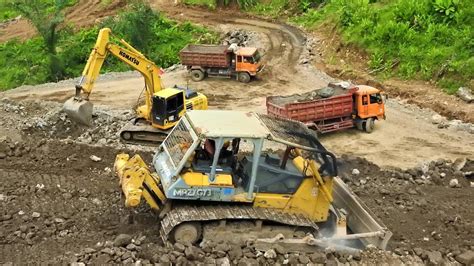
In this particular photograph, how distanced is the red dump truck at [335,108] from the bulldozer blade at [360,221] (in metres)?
6.84

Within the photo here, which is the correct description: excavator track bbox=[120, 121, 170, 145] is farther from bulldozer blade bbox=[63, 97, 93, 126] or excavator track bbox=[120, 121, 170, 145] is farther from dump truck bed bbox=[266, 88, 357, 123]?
dump truck bed bbox=[266, 88, 357, 123]

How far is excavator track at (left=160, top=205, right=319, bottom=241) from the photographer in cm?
974

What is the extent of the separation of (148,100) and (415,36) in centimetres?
1221

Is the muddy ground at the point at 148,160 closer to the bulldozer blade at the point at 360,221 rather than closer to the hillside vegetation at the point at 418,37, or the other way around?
the bulldozer blade at the point at 360,221

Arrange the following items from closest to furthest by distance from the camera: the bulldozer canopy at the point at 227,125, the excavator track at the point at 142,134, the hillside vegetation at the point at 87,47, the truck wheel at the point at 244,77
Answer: the bulldozer canopy at the point at 227,125
the excavator track at the point at 142,134
the truck wheel at the point at 244,77
the hillside vegetation at the point at 87,47

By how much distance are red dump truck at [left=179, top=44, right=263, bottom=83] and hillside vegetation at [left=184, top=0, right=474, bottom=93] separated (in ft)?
16.1

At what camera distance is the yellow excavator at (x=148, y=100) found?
17500 millimetres

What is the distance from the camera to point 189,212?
991 centimetres

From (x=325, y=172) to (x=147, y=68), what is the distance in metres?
9.28

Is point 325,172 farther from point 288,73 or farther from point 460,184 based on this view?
point 288,73

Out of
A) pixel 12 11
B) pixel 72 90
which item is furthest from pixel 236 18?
pixel 12 11

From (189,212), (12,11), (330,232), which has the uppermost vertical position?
(189,212)

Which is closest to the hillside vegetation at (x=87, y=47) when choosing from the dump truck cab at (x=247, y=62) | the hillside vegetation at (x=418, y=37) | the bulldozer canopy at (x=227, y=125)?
the dump truck cab at (x=247, y=62)

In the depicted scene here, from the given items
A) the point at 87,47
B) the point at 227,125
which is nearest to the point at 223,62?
the point at 87,47
